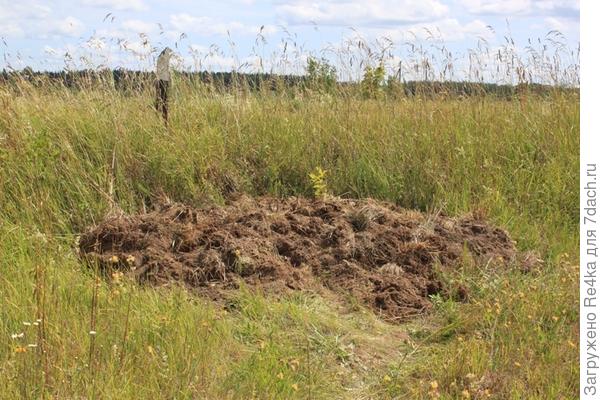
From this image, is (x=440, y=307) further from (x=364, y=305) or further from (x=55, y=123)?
(x=55, y=123)

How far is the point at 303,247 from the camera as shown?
5254 mm

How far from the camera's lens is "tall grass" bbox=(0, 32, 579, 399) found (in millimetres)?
3551

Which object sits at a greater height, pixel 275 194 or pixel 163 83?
pixel 163 83

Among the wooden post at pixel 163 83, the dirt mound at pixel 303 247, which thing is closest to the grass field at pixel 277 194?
the wooden post at pixel 163 83

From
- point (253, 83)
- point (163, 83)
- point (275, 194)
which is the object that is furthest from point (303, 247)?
point (253, 83)

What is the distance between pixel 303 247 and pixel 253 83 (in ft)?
11.6

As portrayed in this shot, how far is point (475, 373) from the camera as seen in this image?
3.67 m

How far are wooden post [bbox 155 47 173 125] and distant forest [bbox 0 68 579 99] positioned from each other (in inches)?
11.8

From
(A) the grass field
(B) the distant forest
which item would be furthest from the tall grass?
(B) the distant forest

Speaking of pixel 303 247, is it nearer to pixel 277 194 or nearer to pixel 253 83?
pixel 277 194

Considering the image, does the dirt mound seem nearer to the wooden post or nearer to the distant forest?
the wooden post

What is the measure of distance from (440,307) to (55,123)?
13.8ft

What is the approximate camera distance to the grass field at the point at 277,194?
3.54 metres

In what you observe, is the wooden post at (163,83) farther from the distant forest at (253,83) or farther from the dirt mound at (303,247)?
the dirt mound at (303,247)
